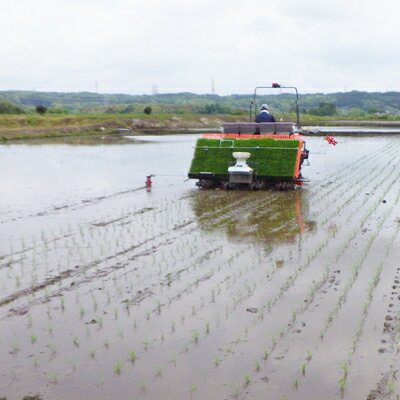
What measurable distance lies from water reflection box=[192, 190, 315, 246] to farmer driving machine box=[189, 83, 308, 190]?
40 centimetres

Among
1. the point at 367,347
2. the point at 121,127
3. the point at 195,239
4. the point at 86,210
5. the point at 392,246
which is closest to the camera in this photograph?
the point at 367,347

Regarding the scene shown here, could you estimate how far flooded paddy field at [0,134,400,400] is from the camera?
478 cm

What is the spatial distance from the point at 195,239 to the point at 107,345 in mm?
4343

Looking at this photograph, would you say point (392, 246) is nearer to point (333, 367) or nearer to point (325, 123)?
point (333, 367)

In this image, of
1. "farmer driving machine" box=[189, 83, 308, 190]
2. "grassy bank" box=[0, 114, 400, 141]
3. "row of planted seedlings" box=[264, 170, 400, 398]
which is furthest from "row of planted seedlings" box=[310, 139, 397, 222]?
"grassy bank" box=[0, 114, 400, 141]

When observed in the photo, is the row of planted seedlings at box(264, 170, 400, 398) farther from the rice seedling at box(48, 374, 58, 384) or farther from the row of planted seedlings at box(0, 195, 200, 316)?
the row of planted seedlings at box(0, 195, 200, 316)

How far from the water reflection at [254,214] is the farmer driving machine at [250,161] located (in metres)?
0.40

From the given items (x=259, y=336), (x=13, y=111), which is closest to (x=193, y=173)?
(x=259, y=336)

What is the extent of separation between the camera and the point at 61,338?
5547 millimetres

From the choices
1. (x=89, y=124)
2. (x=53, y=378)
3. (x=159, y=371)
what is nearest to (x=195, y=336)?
(x=159, y=371)

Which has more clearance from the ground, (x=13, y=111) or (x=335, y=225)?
(x=13, y=111)

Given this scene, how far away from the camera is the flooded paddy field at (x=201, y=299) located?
478 centimetres

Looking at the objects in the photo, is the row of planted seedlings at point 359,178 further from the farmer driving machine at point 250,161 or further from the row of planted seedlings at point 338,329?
the row of planted seedlings at point 338,329

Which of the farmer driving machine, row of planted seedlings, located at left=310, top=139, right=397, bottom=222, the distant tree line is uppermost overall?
the distant tree line
